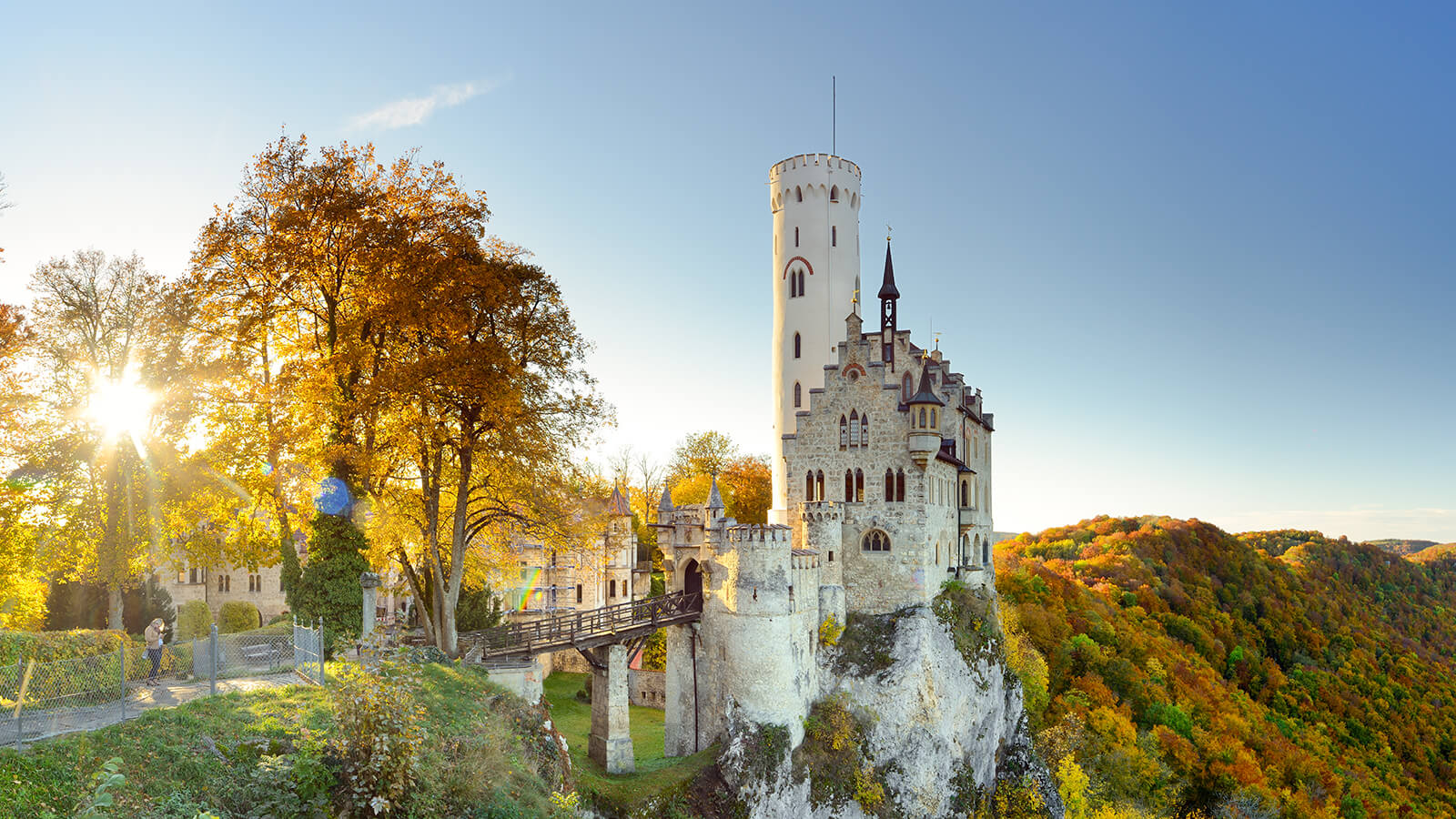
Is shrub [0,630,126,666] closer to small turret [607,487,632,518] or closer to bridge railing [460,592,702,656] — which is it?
bridge railing [460,592,702,656]

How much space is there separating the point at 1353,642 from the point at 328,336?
347 ft

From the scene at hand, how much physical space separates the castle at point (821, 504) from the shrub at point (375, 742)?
58.0 ft

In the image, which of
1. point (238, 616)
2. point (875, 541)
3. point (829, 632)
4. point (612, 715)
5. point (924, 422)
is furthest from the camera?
point (238, 616)

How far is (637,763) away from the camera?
33.3 m

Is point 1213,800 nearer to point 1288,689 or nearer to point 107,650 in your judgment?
point 1288,689

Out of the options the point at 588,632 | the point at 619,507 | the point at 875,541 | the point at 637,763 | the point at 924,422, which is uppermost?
the point at 924,422

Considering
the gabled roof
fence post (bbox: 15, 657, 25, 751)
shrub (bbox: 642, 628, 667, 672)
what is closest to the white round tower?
the gabled roof

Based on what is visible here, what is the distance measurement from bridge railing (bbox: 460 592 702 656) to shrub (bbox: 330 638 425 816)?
13924 millimetres

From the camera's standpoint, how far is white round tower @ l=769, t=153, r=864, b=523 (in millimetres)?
42875

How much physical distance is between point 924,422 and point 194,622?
142 feet

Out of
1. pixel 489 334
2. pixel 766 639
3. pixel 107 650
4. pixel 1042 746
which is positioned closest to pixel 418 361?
pixel 489 334

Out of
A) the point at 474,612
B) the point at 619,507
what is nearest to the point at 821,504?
the point at 474,612

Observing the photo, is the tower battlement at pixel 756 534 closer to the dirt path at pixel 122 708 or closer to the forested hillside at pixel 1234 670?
the dirt path at pixel 122 708

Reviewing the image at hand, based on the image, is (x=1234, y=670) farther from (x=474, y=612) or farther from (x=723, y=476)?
(x=474, y=612)
